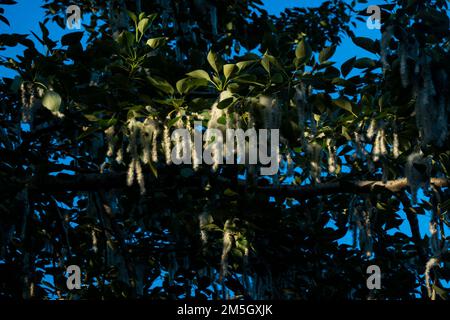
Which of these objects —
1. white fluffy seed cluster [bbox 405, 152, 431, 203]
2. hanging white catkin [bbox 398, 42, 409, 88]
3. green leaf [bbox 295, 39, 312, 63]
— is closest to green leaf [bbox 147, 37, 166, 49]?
green leaf [bbox 295, 39, 312, 63]

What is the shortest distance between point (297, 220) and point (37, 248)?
1.96 meters

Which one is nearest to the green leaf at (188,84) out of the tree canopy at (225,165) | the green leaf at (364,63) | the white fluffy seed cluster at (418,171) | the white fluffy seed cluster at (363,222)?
the tree canopy at (225,165)

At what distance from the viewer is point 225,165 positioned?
426 centimetres

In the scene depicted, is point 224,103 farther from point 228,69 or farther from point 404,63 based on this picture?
point 404,63

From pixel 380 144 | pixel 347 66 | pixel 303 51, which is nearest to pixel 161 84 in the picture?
pixel 303 51

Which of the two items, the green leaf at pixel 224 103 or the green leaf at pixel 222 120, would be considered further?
the green leaf at pixel 222 120

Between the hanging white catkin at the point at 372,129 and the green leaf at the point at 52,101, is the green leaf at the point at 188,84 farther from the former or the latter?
the hanging white catkin at the point at 372,129

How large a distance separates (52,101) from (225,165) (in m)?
1.36

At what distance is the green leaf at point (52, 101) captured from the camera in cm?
323

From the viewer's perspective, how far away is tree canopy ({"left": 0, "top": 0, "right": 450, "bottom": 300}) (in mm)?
3270
